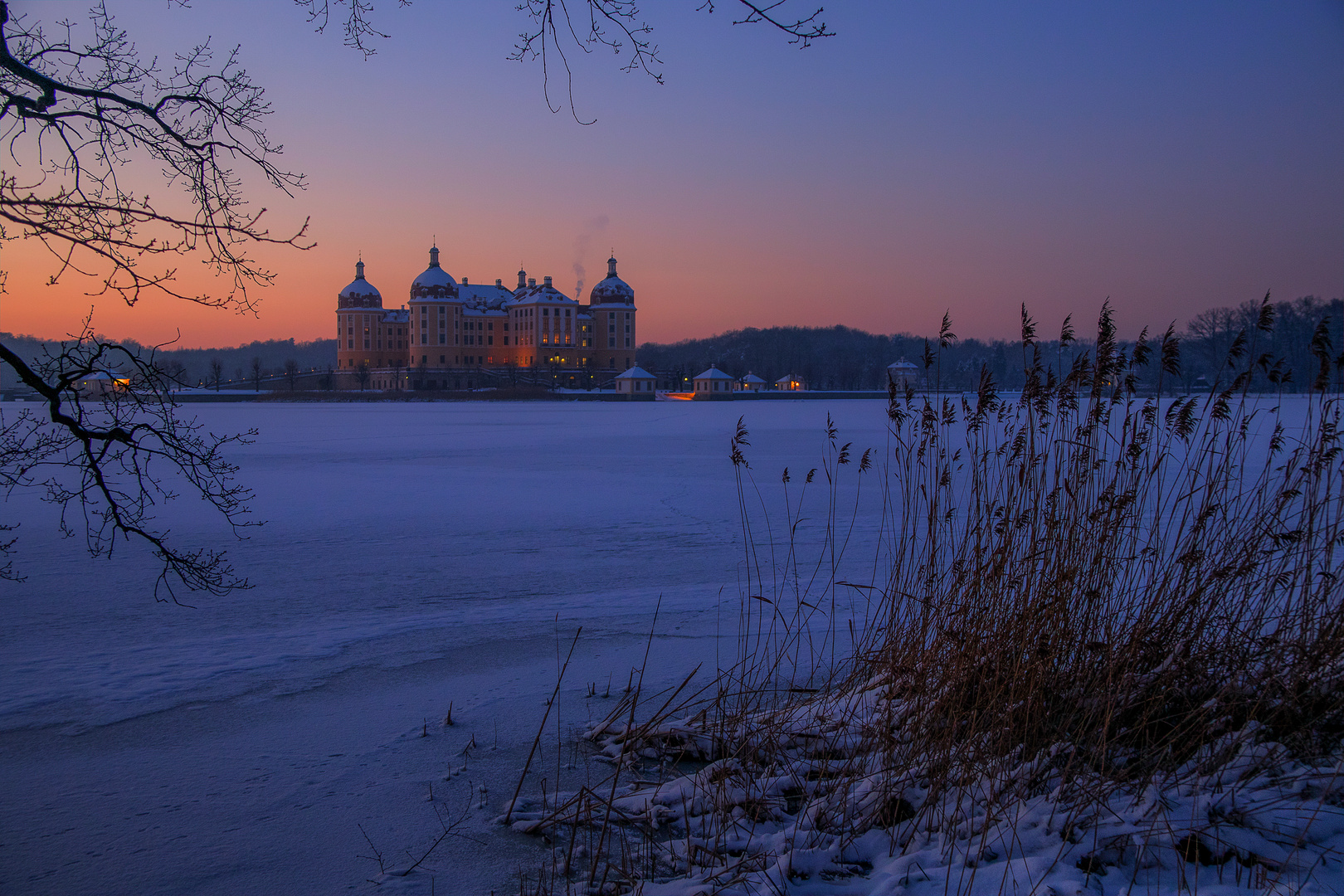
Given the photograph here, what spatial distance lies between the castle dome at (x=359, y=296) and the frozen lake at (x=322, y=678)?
298 ft

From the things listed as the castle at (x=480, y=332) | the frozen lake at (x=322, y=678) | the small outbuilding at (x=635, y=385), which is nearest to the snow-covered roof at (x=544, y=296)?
the castle at (x=480, y=332)

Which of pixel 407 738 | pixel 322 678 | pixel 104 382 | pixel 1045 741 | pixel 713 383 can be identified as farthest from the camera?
pixel 713 383

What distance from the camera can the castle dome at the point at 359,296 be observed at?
97.1m

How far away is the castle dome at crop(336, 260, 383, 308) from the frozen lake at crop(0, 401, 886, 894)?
90.9 meters

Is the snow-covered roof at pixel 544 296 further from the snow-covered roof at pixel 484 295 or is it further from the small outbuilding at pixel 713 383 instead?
the small outbuilding at pixel 713 383

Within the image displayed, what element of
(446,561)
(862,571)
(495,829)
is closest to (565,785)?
(495,829)

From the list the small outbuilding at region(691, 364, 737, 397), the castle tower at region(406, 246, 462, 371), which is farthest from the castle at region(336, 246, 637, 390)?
the small outbuilding at region(691, 364, 737, 397)

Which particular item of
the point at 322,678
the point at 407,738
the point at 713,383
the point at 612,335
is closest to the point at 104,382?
the point at 322,678

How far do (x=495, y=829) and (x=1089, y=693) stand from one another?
90.7 inches

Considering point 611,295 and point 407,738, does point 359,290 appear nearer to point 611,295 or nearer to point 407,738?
point 611,295

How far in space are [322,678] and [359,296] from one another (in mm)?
98750

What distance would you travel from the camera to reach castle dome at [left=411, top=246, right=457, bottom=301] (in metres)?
93.7

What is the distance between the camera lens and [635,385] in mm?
82875

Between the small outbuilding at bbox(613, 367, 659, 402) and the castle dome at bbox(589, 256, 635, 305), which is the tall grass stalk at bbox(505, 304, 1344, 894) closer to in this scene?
the small outbuilding at bbox(613, 367, 659, 402)
